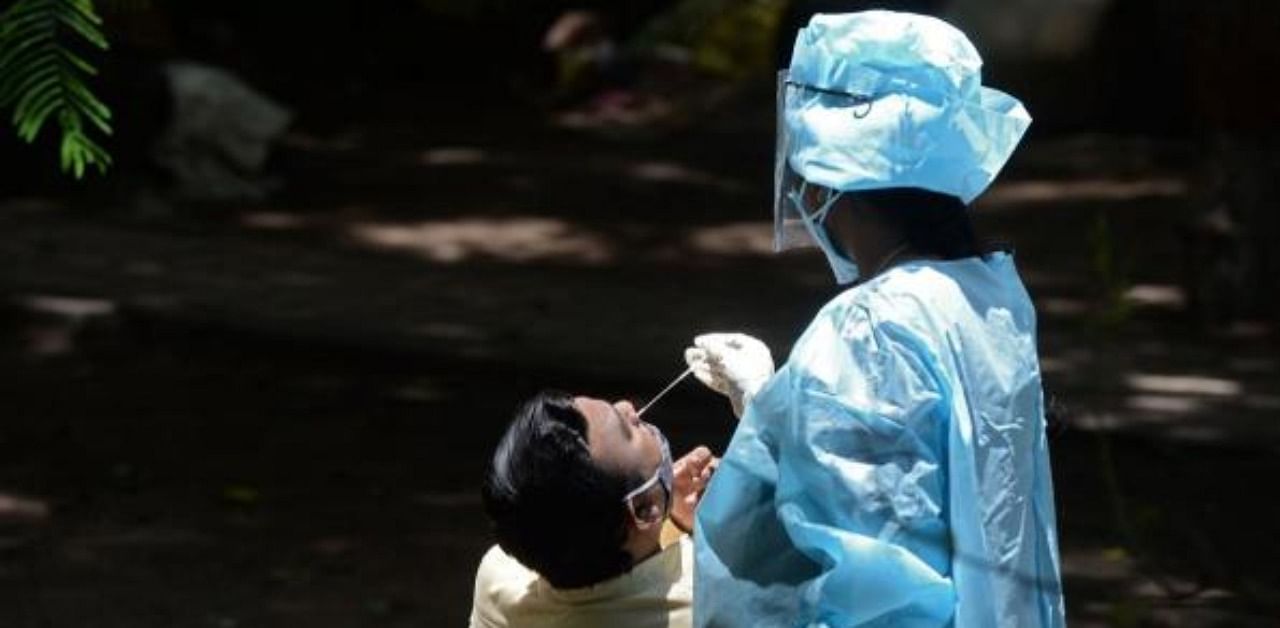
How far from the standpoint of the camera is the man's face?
3.29 meters

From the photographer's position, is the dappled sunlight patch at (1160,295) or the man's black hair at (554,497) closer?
the man's black hair at (554,497)

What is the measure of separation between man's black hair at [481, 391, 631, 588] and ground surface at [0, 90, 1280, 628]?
1.30 meters

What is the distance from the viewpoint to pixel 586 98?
14297mm

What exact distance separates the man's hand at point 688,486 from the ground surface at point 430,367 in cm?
110

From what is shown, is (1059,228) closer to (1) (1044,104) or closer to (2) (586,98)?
(1) (1044,104)

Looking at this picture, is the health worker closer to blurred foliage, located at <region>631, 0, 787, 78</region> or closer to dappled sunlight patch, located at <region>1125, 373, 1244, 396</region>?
dappled sunlight patch, located at <region>1125, 373, 1244, 396</region>

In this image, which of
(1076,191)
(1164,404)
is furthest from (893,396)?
(1076,191)

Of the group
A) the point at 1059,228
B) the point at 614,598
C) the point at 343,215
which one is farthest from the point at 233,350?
the point at 614,598

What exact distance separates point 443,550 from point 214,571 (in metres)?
0.59

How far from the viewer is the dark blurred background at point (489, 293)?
679 centimetres

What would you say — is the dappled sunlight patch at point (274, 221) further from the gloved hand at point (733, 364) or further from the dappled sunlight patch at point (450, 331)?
the gloved hand at point (733, 364)

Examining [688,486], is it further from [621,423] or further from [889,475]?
[889,475]

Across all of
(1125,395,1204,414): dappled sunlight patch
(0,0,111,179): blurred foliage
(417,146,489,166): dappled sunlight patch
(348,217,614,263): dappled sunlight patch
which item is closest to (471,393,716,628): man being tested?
(0,0,111,179): blurred foliage

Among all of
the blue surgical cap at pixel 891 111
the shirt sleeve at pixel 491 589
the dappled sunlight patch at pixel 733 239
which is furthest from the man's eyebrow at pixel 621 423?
the dappled sunlight patch at pixel 733 239
